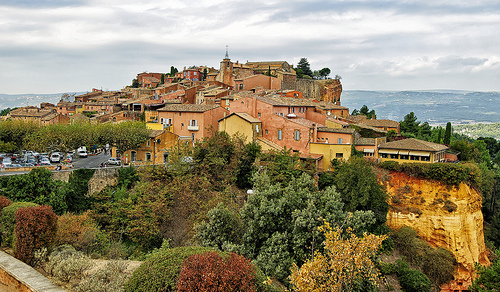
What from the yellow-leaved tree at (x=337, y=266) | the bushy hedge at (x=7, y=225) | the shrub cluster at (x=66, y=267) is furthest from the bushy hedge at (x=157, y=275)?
the bushy hedge at (x=7, y=225)

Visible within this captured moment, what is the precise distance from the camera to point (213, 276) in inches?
289

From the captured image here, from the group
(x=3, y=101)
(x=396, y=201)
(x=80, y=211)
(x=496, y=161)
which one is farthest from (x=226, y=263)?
(x=3, y=101)

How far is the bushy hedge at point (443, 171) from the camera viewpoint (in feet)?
89.7

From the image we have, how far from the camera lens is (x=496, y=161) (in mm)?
52719

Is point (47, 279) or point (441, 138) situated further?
point (441, 138)

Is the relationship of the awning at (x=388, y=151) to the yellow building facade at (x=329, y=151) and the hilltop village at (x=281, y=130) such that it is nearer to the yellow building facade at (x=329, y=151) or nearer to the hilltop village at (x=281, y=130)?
the hilltop village at (x=281, y=130)

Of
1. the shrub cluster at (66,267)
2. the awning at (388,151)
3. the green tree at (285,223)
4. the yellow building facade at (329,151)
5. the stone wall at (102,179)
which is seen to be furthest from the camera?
the yellow building facade at (329,151)

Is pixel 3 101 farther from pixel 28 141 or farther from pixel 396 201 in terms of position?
pixel 396 201

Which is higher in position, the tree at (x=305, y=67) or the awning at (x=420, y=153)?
the tree at (x=305, y=67)

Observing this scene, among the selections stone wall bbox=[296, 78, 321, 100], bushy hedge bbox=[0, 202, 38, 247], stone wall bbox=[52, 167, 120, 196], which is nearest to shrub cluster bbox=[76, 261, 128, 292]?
bushy hedge bbox=[0, 202, 38, 247]

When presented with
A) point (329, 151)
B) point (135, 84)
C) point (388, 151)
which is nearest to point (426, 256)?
point (388, 151)

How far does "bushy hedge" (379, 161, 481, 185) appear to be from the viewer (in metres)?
27.3

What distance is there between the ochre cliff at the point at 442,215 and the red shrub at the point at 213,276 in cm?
2399

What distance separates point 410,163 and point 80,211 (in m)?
24.0
